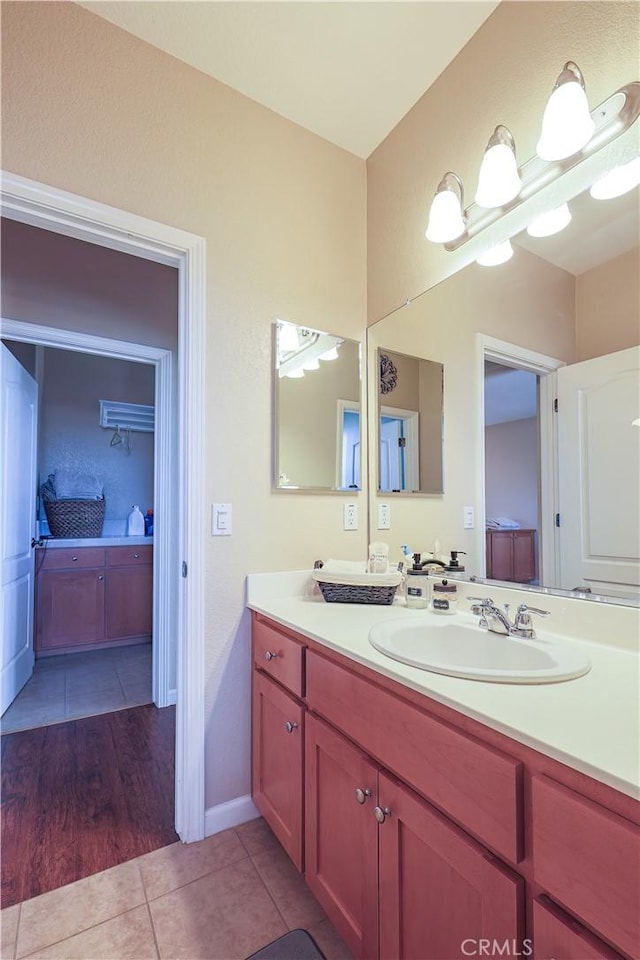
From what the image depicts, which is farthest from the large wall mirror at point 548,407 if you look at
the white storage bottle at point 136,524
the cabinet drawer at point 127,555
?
the white storage bottle at point 136,524

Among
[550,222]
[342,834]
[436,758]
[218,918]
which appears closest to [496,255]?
[550,222]

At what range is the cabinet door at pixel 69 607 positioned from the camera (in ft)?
11.0

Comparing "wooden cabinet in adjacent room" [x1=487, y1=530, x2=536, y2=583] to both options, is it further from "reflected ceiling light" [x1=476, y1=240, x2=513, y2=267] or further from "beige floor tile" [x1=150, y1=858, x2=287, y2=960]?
"beige floor tile" [x1=150, y1=858, x2=287, y2=960]

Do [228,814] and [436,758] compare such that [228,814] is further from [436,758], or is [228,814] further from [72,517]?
[72,517]

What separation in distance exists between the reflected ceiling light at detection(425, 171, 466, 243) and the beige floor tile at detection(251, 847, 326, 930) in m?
2.11

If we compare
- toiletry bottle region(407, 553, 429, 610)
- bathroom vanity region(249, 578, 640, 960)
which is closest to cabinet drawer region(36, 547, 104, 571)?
bathroom vanity region(249, 578, 640, 960)

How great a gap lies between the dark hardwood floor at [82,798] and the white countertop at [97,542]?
4.83 feet

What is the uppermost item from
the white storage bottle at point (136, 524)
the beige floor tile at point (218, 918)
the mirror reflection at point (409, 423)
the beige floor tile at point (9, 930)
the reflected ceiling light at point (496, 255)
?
the reflected ceiling light at point (496, 255)

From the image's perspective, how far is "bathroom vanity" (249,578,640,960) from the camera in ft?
1.82

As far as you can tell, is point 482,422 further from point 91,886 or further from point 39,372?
point 39,372

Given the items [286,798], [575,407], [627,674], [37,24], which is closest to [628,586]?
[627,674]

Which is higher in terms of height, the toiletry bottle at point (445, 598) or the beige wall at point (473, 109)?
the beige wall at point (473, 109)

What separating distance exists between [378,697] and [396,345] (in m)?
1.40

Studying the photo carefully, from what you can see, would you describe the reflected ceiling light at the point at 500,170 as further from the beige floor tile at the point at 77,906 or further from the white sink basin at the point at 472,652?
the beige floor tile at the point at 77,906
